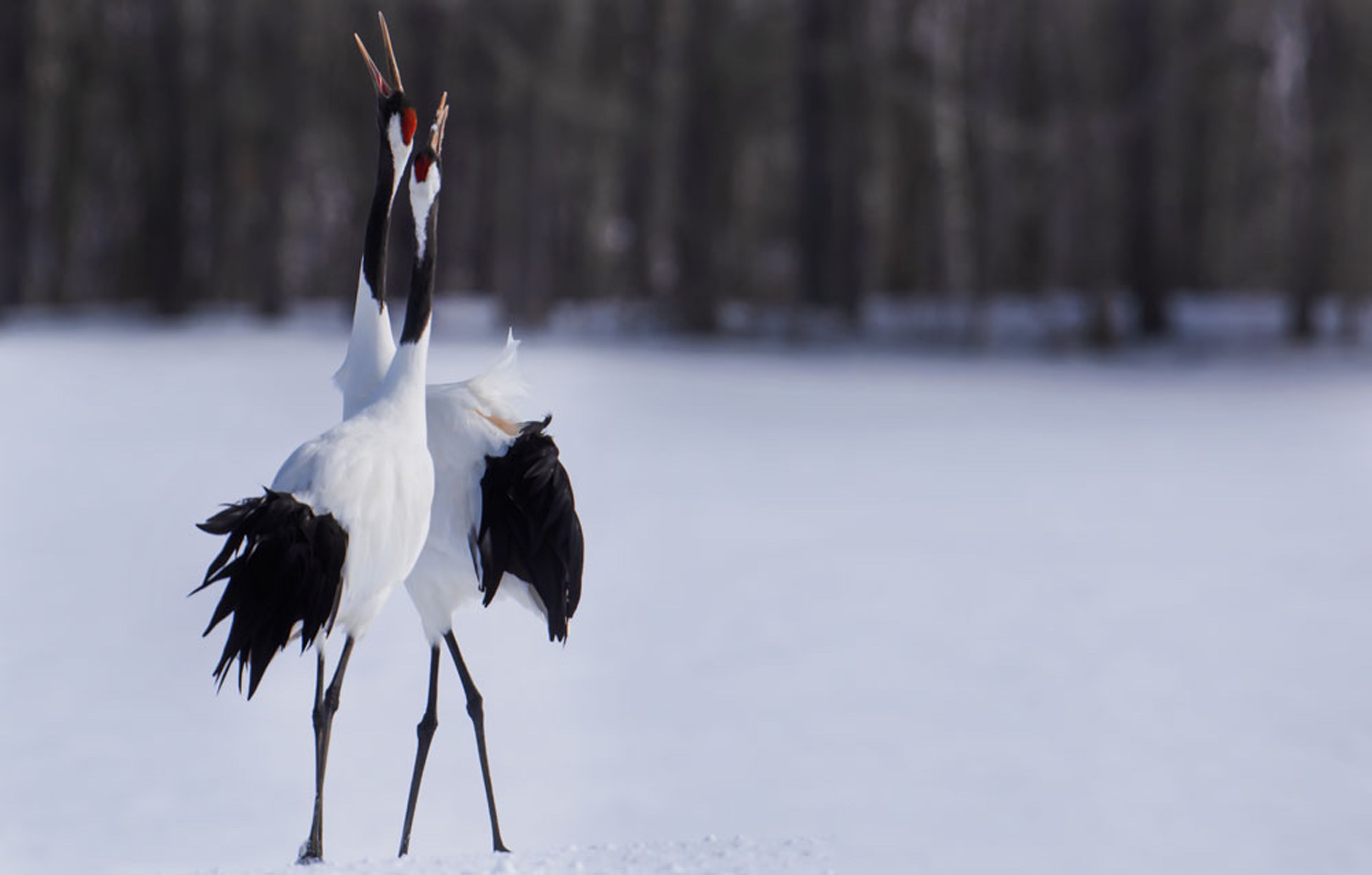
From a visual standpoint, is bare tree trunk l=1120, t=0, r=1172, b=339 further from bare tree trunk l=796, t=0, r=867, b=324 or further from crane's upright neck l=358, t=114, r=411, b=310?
crane's upright neck l=358, t=114, r=411, b=310

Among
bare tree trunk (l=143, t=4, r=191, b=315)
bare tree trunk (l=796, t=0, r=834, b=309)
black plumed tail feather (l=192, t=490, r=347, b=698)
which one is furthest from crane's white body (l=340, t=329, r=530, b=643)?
bare tree trunk (l=143, t=4, r=191, b=315)

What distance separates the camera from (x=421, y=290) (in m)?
3.37

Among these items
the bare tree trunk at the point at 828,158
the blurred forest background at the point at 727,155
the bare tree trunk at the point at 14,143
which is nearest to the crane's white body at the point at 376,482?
the blurred forest background at the point at 727,155

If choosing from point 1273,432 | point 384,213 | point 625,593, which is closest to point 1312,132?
point 1273,432

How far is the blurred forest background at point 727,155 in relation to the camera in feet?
63.8

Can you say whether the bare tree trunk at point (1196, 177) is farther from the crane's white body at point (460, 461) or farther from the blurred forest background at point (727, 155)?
the crane's white body at point (460, 461)

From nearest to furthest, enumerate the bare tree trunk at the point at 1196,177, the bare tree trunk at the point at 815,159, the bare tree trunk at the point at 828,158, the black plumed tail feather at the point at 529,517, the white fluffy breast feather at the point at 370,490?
the white fluffy breast feather at the point at 370,490 → the black plumed tail feather at the point at 529,517 → the bare tree trunk at the point at 828,158 → the bare tree trunk at the point at 815,159 → the bare tree trunk at the point at 1196,177

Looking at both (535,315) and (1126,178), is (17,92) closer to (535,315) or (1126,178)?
(535,315)

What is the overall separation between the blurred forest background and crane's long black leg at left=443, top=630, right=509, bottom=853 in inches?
556

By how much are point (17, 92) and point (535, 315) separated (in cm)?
863

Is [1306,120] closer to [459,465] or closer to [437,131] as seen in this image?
[459,465]

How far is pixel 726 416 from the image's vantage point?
12680 millimetres

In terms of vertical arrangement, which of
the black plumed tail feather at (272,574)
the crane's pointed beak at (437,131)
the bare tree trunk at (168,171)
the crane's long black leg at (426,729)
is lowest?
the crane's long black leg at (426,729)

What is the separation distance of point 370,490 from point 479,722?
3.48 ft
